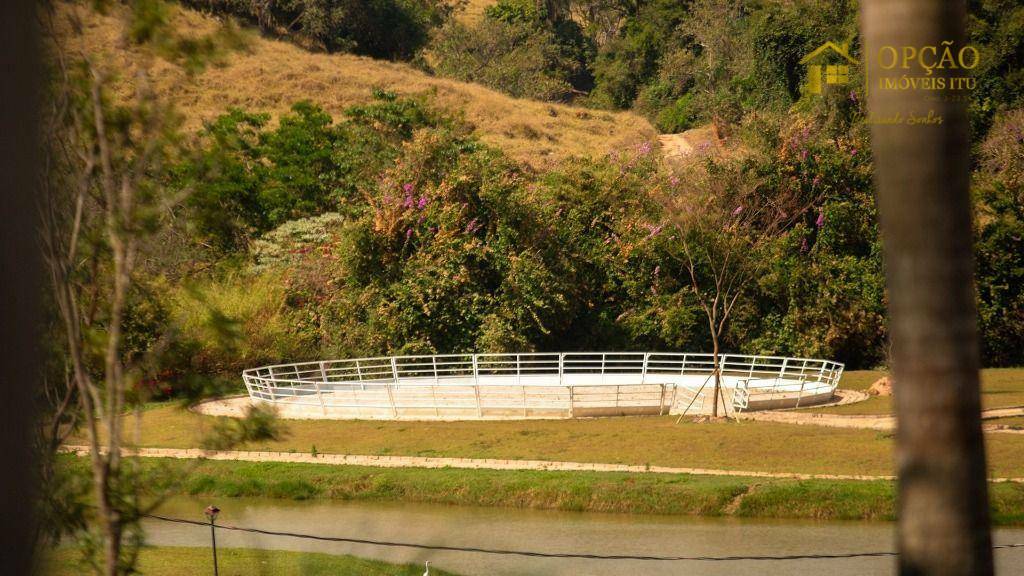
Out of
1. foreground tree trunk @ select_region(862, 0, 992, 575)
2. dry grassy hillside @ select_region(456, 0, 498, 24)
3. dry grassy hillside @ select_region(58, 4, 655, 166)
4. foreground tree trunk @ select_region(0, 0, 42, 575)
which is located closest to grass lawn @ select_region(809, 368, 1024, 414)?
foreground tree trunk @ select_region(862, 0, 992, 575)

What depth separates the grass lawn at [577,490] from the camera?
14.6 m

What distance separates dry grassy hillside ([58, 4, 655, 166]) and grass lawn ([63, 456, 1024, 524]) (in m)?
35.4

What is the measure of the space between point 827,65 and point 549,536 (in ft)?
104

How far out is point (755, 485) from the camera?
15.4 m

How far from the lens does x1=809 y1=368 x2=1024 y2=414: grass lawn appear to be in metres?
22.3

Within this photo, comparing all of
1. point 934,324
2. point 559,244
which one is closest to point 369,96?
point 559,244

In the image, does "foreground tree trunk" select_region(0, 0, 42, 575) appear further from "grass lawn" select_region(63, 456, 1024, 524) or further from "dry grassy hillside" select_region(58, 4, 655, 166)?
"dry grassy hillside" select_region(58, 4, 655, 166)

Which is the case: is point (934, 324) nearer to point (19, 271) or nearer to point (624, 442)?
point (19, 271)

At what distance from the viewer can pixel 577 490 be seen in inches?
615

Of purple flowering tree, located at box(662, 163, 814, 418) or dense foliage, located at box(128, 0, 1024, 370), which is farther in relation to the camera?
purple flowering tree, located at box(662, 163, 814, 418)

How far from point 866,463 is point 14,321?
15.2 meters

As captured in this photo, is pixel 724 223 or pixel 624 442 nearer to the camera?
pixel 624 442

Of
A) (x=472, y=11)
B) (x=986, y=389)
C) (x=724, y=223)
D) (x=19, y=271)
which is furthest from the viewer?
(x=472, y=11)

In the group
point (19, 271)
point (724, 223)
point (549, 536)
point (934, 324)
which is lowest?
point (549, 536)
